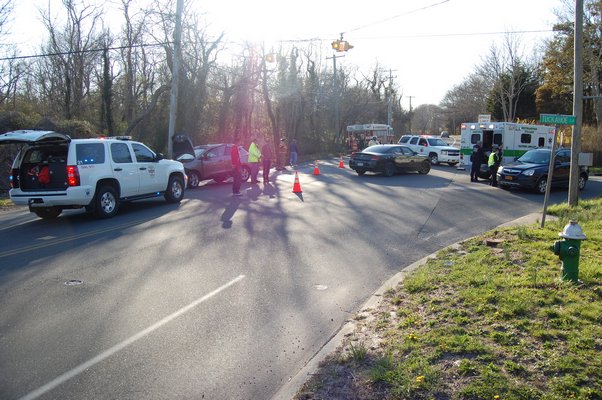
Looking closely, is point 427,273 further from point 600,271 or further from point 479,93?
point 479,93

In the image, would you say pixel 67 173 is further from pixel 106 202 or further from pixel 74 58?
pixel 74 58

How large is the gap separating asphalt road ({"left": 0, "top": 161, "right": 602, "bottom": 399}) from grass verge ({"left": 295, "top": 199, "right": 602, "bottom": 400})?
1.85 feet

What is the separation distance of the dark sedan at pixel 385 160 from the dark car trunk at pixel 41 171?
45.0 ft

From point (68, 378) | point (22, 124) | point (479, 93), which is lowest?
point (68, 378)

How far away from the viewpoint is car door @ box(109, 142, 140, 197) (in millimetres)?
11890

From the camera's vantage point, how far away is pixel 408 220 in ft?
37.9

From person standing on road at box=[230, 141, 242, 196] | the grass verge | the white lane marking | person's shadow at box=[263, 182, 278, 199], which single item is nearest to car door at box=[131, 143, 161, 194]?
person standing on road at box=[230, 141, 242, 196]

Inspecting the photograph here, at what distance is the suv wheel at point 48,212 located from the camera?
11477 mm

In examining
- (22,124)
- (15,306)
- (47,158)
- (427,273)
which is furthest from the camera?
(22,124)

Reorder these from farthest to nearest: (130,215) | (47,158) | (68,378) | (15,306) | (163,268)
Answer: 1. (130,215)
2. (47,158)
3. (163,268)
4. (15,306)
5. (68,378)

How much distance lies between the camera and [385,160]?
21.8 metres

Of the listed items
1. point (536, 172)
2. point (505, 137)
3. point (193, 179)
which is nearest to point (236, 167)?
point (193, 179)


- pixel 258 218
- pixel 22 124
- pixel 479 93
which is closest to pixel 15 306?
pixel 258 218

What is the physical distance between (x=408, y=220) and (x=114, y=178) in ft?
23.6
